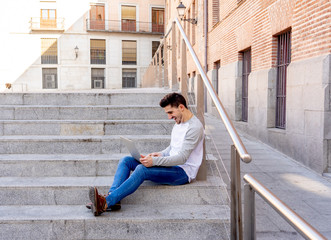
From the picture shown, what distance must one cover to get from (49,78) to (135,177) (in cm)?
3017

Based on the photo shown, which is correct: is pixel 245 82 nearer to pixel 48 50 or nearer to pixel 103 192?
pixel 103 192

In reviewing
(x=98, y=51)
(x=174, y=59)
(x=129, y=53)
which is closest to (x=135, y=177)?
(x=174, y=59)

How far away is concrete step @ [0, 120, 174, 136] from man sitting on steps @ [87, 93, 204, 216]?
1111 millimetres

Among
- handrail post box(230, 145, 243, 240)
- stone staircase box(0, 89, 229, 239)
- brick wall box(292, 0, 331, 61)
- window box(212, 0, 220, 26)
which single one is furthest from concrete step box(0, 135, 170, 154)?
window box(212, 0, 220, 26)

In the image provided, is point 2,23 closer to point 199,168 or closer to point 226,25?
point 226,25

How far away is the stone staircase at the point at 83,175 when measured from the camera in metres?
3.10

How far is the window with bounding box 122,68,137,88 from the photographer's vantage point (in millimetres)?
32688

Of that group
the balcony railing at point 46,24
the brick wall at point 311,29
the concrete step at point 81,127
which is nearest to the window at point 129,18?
the balcony railing at point 46,24

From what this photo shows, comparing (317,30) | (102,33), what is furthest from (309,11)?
(102,33)

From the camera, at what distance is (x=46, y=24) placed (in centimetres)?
3075

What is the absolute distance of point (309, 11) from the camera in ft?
19.4

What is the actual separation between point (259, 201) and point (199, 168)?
2.87ft

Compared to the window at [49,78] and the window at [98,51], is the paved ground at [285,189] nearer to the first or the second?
the window at [98,51]

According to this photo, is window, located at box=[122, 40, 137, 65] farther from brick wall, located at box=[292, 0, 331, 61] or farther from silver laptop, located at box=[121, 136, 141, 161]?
silver laptop, located at box=[121, 136, 141, 161]
